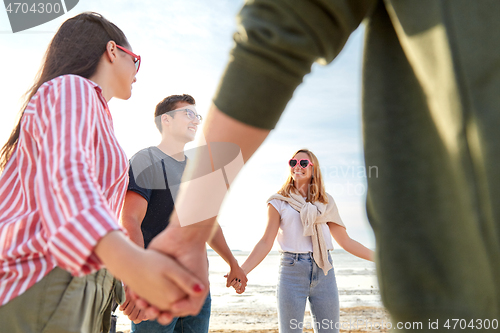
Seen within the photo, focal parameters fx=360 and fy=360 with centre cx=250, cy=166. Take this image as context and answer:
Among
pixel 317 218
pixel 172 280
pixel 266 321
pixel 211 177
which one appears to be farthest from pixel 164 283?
pixel 266 321

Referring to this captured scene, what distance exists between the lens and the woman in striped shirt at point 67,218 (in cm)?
96

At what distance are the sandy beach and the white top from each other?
4302mm

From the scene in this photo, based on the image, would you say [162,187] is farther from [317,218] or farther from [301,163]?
[301,163]

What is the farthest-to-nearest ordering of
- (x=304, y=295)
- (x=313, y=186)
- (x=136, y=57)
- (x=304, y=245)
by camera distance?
(x=313, y=186) < (x=304, y=245) < (x=304, y=295) < (x=136, y=57)

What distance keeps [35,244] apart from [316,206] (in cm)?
365

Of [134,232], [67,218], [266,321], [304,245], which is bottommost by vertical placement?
[266,321]

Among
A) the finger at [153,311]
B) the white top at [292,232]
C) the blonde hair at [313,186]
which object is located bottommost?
the white top at [292,232]

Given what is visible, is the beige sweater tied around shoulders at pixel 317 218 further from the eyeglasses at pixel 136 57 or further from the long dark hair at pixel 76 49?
the long dark hair at pixel 76 49

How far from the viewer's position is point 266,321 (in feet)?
31.3

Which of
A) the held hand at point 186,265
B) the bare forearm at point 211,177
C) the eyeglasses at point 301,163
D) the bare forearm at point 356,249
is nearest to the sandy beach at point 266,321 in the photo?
the bare forearm at point 356,249

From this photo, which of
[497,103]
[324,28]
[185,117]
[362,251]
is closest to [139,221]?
[185,117]

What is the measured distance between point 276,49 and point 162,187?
7.86ft

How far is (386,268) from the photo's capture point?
0.60 meters

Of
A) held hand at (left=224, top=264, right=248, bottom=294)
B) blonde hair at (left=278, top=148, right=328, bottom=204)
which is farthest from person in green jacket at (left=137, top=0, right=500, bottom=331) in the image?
blonde hair at (left=278, top=148, right=328, bottom=204)
